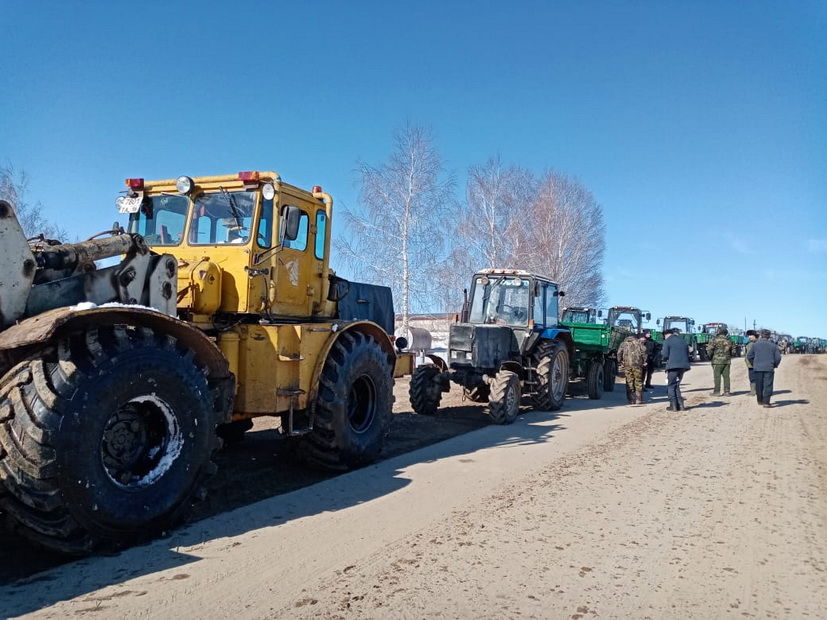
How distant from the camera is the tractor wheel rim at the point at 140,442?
3828 millimetres

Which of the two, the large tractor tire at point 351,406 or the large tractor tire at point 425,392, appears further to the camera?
the large tractor tire at point 425,392

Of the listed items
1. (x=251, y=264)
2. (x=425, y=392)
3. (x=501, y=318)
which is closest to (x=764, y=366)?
(x=501, y=318)

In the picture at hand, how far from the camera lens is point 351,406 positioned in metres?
6.56

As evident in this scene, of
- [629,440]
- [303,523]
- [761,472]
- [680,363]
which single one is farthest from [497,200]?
[303,523]

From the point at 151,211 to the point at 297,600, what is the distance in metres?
4.21

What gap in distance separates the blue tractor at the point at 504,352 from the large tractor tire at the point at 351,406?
10.6 feet

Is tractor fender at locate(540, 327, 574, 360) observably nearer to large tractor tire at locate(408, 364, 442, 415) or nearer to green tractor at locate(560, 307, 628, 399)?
green tractor at locate(560, 307, 628, 399)

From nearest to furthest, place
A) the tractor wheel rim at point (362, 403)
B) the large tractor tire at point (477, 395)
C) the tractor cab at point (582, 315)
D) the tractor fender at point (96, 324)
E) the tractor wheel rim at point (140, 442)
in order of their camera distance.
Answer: the tractor fender at point (96, 324), the tractor wheel rim at point (140, 442), the tractor wheel rim at point (362, 403), the large tractor tire at point (477, 395), the tractor cab at point (582, 315)

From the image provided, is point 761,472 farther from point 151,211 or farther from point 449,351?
point 151,211

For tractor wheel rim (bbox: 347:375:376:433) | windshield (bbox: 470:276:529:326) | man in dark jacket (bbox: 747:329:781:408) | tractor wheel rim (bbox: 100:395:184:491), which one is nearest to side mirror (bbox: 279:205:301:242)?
tractor wheel rim (bbox: 347:375:376:433)

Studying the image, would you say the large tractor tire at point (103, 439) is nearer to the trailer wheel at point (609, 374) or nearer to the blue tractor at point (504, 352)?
the blue tractor at point (504, 352)

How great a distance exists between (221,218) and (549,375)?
700 centimetres

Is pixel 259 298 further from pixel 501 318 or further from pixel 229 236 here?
pixel 501 318

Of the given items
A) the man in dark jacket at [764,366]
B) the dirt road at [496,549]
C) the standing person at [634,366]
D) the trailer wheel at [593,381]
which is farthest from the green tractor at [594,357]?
the dirt road at [496,549]
